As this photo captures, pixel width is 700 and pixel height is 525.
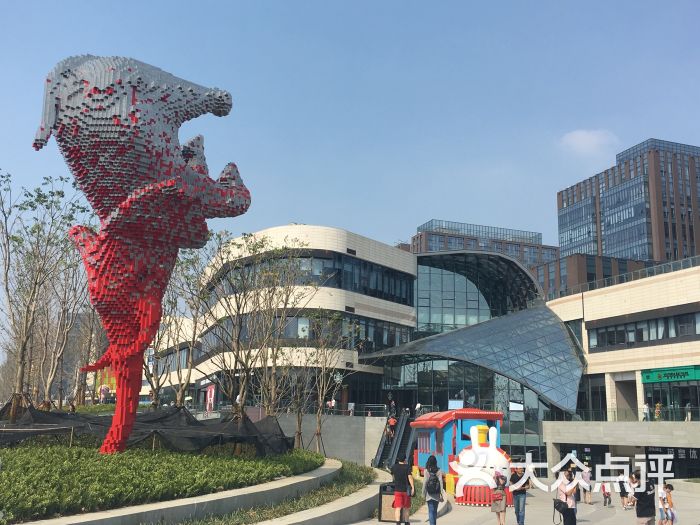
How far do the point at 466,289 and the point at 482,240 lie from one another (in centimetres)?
8273

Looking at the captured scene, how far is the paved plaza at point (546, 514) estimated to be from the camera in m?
15.2

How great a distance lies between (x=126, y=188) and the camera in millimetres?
12211

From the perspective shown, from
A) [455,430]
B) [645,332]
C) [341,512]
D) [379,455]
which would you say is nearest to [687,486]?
[455,430]

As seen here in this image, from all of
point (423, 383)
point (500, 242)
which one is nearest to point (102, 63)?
point (423, 383)

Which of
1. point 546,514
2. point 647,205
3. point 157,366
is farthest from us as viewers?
point 647,205

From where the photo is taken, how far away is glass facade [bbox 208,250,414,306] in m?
40.6

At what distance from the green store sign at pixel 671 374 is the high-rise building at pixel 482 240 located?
89339 millimetres

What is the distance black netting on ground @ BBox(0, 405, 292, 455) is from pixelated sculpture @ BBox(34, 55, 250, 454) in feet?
4.61

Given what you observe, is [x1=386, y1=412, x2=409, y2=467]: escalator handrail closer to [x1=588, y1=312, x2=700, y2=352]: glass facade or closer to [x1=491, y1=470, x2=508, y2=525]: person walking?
[x1=588, y1=312, x2=700, y2=352]: glass facade

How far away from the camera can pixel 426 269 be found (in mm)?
50094

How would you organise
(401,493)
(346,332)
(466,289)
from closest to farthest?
(401,493) < (346,332) < (466,289)

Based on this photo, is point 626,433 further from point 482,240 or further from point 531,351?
point 482,240

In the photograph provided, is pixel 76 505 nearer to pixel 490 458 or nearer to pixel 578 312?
pixel 490 458

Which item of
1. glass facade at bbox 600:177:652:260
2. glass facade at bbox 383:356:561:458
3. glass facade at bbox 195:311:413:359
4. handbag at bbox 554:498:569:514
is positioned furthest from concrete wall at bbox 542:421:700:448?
glass facade at bbox 600:177:652:260
